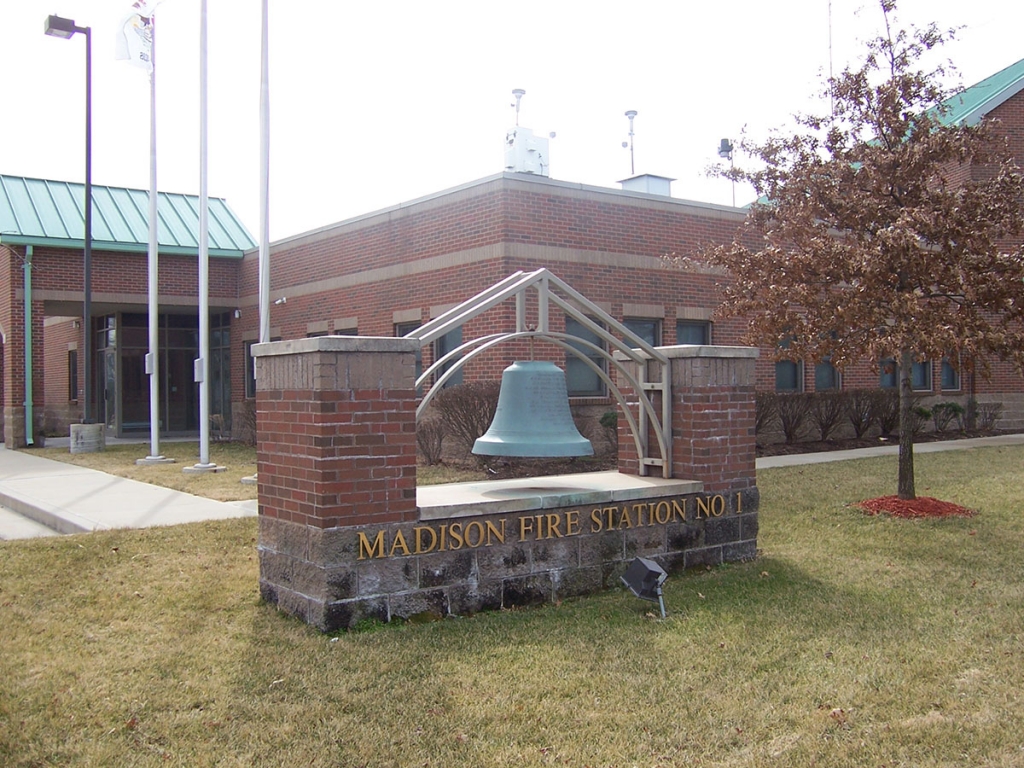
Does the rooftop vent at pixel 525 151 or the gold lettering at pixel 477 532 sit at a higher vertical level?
the rooftop vent at pixel 525 151

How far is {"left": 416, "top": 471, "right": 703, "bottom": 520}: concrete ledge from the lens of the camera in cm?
577

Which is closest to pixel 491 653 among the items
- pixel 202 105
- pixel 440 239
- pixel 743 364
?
pixel 743 364

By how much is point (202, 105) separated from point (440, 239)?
168 inches

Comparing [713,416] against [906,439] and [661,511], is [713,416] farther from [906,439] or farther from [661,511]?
[906,439]

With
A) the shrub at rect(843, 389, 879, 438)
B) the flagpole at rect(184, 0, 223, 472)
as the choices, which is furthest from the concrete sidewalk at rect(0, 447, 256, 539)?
the shrub at rect(843, 389, 879, 438)

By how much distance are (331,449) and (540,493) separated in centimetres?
160

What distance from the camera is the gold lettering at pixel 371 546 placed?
538 cm

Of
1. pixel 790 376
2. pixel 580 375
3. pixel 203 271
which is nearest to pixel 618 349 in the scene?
pixel 580 375

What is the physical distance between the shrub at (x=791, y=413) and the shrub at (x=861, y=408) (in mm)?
1246

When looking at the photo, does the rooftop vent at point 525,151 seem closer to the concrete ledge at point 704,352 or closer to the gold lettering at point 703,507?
the concrete ledge at point 704,352

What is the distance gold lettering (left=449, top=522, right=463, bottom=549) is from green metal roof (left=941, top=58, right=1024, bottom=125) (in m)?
18.4

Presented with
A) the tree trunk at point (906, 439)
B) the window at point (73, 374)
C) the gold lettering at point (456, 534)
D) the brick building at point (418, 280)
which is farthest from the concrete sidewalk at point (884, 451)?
the window at point (73, 374)

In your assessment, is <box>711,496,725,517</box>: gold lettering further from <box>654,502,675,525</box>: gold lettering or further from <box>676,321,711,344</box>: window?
<box>676,321,711,344</box>: window

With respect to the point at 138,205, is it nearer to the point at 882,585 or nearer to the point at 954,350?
the point at 954,350
